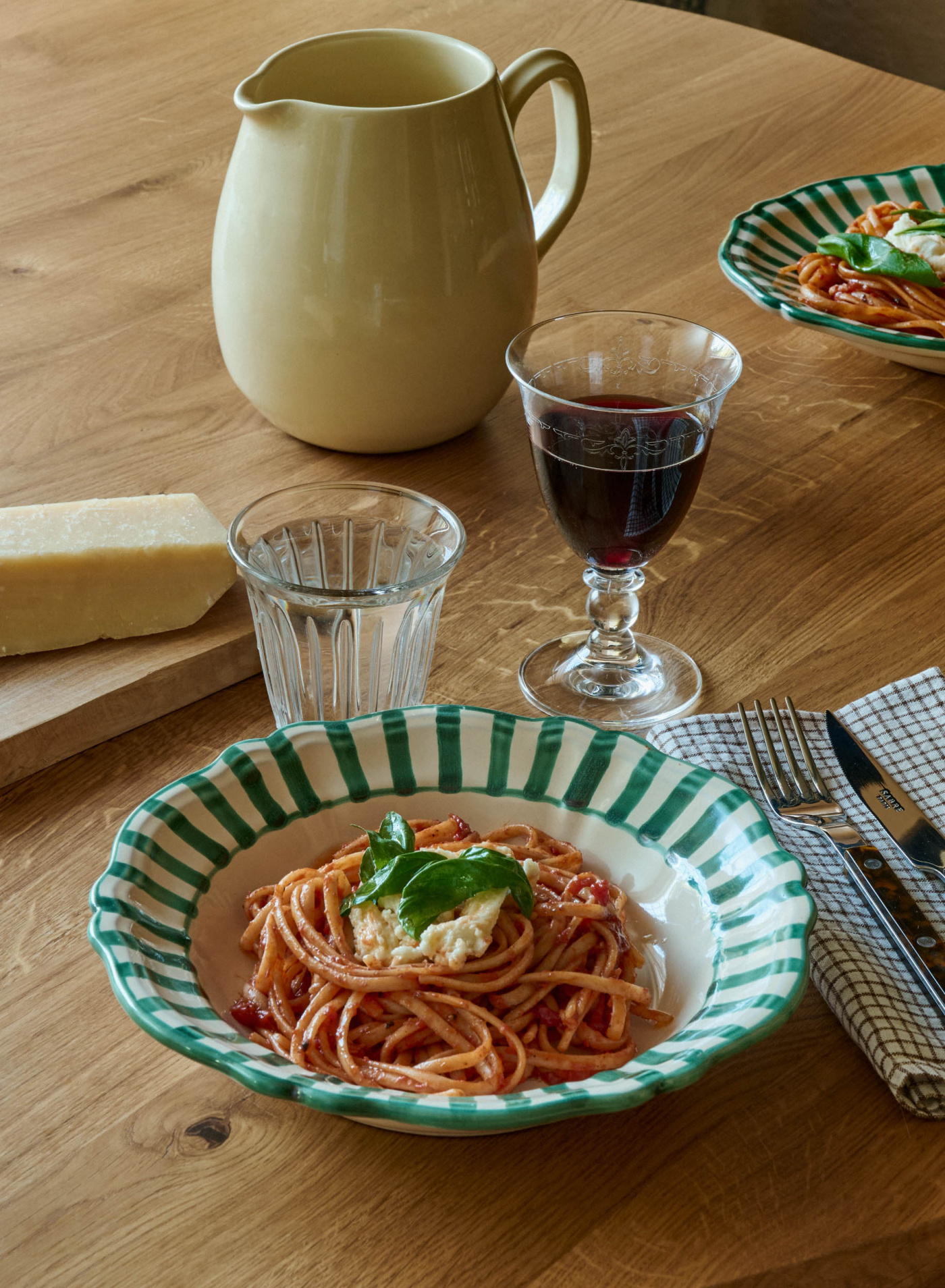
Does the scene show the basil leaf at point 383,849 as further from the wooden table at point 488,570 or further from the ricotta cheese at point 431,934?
the wooden table at point 488,570

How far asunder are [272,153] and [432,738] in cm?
53

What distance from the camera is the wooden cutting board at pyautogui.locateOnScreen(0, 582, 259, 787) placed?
86cm

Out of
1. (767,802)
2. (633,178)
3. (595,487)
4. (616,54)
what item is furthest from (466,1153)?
(616,54)

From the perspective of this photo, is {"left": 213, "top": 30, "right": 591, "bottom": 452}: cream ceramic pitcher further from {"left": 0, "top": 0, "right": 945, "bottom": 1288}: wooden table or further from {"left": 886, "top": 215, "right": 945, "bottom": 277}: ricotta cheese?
{"left": 886, "top": 215, "right": 945, "bottom": 277}: ricotta cheese

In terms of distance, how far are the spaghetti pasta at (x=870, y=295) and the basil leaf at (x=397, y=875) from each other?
2.81 feet

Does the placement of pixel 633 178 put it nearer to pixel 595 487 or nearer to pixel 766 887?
pixel 595 487

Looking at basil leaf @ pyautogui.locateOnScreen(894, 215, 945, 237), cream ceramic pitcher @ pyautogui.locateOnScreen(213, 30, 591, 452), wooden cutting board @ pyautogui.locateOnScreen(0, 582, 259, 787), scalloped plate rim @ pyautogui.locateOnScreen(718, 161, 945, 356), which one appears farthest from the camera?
basil leaf @ pyautogui.locateOnScreen(894, 215, 945, 237)

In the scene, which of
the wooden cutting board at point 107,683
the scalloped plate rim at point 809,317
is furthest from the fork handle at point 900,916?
the scalloped plate rim at point 809,317

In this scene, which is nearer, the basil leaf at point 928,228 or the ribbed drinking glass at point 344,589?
the ribbed drinking glass at point 344,589

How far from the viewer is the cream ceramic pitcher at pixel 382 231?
999 mm

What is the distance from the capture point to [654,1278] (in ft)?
1.87

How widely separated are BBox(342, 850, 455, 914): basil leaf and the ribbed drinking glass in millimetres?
201

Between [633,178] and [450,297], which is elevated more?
[450,297]

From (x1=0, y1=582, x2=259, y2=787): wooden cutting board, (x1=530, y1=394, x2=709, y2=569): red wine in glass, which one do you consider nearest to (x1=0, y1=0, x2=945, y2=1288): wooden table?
(x1=0, y1=582, x2=259, y2=787): wooden cutting board
